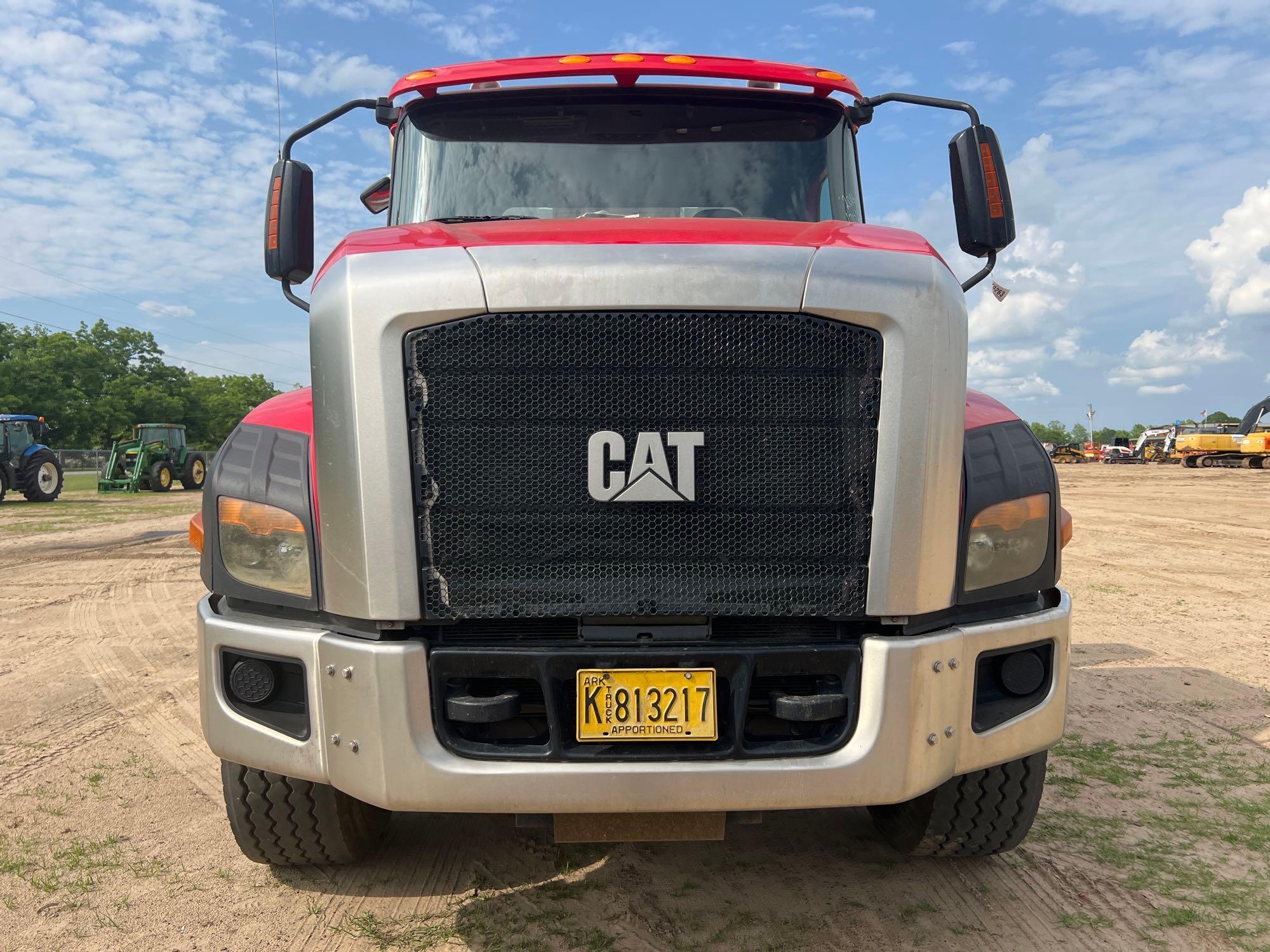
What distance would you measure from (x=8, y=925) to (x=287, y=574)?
52.1 inches

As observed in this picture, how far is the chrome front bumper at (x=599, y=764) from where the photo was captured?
2.25 metres

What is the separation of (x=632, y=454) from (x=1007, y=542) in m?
1.07

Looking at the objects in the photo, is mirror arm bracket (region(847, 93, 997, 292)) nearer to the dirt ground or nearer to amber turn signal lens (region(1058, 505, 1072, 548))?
amber turn signal lens (region(1058, 505, 1072, 548))

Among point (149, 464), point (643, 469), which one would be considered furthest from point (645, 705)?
point (149, 464)

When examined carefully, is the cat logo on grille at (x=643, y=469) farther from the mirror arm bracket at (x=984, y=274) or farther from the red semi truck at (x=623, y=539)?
the mirror arm bracket at (x=984, y=274)

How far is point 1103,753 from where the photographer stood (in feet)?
13.4

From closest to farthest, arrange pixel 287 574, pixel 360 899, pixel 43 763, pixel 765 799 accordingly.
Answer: pixel 765 799
pixel 287 574
pixel 360 899
pixel 43 763

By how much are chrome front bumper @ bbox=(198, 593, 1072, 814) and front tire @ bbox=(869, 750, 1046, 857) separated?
50 centimetres

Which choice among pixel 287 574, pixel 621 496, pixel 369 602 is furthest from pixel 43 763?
pixel 621 496

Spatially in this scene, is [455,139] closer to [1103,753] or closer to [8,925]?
[8,925]

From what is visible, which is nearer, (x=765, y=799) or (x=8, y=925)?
(x=765, y=799)

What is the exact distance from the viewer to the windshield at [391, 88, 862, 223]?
11.2 feet

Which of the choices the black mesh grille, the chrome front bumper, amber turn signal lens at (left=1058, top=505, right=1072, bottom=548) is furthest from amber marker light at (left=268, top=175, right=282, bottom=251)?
amber turn signal lens at (left=1058, top=505, right=1072, bottom=548)

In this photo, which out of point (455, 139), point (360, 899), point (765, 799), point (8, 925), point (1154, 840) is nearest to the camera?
point (765, 799)
